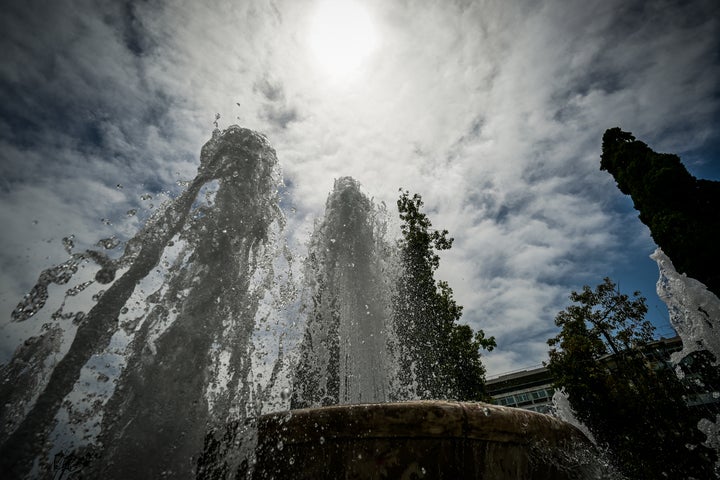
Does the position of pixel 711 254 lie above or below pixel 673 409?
above

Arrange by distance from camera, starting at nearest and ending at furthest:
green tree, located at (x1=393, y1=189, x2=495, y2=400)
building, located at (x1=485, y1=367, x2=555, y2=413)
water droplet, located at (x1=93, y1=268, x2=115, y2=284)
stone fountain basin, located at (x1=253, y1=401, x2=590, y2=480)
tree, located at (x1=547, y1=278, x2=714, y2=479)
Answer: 1. stone fountain basin, located at (x1=253, y1=401, x2=590, y2=480)
2. water droplet, located at (x1=93, y1=268, x2=115, y2=284)
3. tree, located at (x1=547, y1=278, x2=714, y2=479)
4. green tree, located at (x1=393, y1=189, x2=495, y2=400)
5. building, located at (x1=485, y1=367, x2=555, y2=413)

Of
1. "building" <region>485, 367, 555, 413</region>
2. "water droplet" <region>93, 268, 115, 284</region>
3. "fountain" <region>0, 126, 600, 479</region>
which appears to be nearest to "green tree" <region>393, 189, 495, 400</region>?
"fountain" <region>0, 126, 600, 479</region>

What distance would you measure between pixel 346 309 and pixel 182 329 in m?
4.37

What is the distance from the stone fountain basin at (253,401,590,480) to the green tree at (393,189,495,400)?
365 inches

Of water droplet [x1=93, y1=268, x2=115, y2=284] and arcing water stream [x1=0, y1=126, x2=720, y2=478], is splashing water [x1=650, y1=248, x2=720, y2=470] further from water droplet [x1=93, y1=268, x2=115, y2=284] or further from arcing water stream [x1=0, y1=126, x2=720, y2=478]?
water droplet [x1=93, y1=268, x2=115, y2=284]

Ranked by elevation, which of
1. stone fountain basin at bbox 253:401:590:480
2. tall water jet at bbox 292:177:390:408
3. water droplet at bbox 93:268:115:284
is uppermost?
tall water jet at bbox 292:177:390:408

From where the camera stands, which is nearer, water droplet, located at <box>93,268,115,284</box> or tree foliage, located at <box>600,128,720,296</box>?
water droplet, located at <box>93,268,115,284</box>

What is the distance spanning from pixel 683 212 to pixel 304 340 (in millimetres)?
12332

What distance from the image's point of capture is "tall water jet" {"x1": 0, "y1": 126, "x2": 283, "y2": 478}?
8.16 feet

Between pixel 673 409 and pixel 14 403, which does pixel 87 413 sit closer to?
pixel 14 403

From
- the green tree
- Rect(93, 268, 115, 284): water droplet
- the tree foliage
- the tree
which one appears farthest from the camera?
the green tree

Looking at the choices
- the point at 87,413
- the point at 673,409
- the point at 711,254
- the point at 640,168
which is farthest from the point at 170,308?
the point at 640,168

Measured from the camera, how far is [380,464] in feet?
6.02

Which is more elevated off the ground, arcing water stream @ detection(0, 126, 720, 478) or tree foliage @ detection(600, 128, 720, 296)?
tree foliage @ detection(600, 128, 720, 296)
